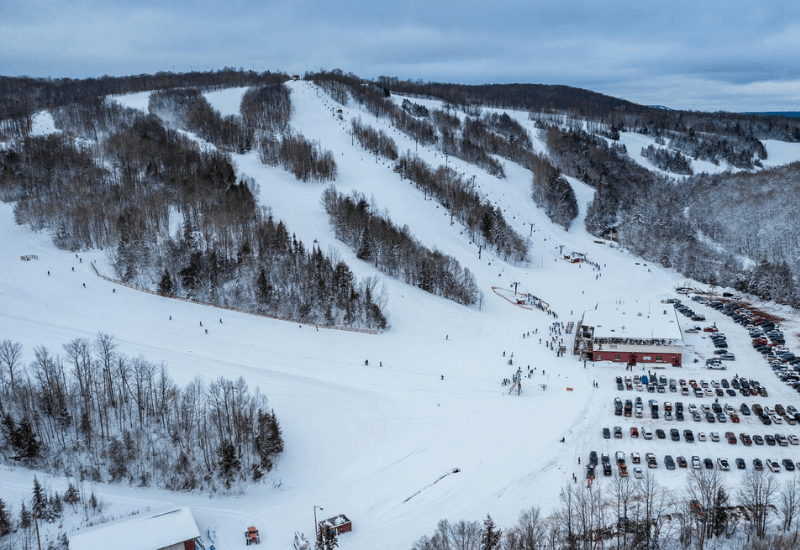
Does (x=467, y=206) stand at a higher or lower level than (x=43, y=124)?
lower

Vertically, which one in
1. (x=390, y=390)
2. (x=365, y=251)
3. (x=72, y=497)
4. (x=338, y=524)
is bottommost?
(x=338, y=524)

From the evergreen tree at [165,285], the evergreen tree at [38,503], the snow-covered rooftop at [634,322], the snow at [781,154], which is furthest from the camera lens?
the snow at [781,154]

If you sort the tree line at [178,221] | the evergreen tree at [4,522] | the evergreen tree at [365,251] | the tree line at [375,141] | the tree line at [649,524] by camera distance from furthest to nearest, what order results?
1. the tree line at [375,141]
2. the evergreen tree at [365,251]
3. the tree line at [178,221]
4. the evergreen tree at [4,522]
5. the tree line at [649,524]

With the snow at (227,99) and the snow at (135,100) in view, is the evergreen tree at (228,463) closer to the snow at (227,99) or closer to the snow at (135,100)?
the snow at (227,99)

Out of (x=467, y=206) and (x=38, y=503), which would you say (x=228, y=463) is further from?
(x=467, y=206)

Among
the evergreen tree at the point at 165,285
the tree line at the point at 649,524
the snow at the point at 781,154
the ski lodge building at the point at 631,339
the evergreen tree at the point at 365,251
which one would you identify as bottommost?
the tree line at the point at 649,524

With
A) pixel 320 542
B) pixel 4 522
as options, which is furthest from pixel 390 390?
pixel 4 522

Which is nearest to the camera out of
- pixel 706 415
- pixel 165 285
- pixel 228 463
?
pixel 228 463

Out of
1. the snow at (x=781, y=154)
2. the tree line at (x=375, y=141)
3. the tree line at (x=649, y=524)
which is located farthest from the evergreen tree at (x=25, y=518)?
the snow at (x=781, y=154)

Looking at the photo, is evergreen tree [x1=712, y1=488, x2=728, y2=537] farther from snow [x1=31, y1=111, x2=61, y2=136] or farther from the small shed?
snow [x1=31, y1=111, x2=61, y2=136]
